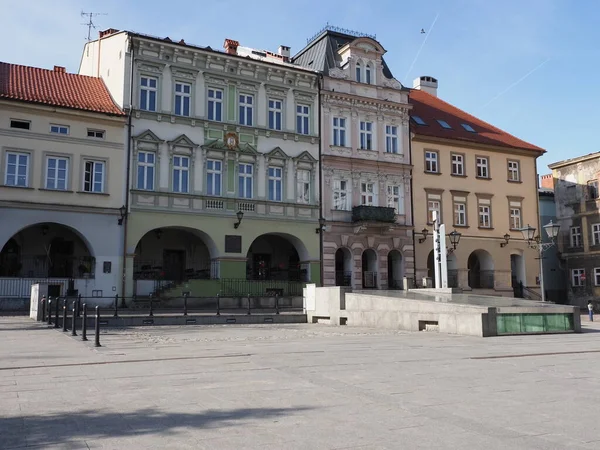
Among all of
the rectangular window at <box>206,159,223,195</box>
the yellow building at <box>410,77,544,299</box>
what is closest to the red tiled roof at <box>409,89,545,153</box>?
the yellow building at <box>410,77,544,299</box>

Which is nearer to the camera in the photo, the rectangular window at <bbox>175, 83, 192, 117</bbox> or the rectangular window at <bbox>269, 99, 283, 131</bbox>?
the rectangular window at <bbox>175, 83, 192, 117</bbox>

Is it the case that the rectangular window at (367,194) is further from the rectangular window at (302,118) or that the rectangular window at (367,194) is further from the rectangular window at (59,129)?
the rectangular window at (59,129)

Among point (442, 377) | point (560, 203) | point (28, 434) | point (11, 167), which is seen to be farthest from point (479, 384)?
point (560, 203)

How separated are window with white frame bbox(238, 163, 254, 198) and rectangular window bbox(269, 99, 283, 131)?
2.84 meters

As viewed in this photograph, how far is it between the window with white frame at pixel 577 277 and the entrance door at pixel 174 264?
95.8ft

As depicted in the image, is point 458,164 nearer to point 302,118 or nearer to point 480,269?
point 480,269

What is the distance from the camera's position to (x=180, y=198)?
96.5 ft

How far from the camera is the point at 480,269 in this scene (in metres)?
38.9

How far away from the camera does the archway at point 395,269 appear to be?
35.3 metres

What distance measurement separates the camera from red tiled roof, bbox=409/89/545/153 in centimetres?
3808

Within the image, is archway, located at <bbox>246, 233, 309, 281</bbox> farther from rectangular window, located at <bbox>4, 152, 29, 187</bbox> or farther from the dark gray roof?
rectangular window, located at <bbox>4, 152, 29, 187</bbox>

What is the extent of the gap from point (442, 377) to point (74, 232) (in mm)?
23421

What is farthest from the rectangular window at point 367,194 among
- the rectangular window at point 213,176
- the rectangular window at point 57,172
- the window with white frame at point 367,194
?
the rectangular window at point 57,172

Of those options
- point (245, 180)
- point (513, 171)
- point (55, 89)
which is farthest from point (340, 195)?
point (55, 89)
